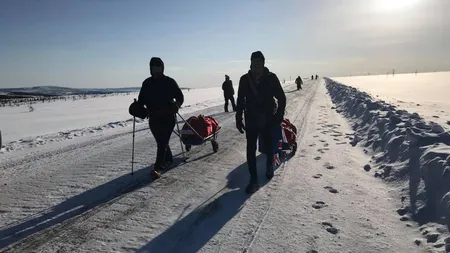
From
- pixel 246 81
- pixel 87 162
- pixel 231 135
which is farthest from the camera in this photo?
pixel 231 135

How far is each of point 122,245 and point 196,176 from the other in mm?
2629

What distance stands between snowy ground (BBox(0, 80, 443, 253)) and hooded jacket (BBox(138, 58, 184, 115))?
4.08 ft

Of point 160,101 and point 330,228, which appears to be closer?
point 330,228

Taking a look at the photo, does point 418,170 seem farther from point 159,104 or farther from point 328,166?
point 159,104

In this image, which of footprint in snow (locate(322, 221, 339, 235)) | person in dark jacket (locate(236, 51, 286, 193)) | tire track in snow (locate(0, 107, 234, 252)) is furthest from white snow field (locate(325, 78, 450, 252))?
tire track in snow (locate(0, 107, 234, 252))

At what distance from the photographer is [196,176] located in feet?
20.2

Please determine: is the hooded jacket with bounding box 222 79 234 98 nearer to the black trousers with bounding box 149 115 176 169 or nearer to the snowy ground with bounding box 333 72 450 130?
the snowy ground with bounding box 333 72 450 130

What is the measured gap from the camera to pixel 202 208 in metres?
4.66

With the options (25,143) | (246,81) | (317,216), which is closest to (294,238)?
(317,216)

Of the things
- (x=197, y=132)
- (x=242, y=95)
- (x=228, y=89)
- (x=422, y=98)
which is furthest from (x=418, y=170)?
(x=422, y=98)

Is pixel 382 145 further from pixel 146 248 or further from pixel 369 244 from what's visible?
pixel 146 248

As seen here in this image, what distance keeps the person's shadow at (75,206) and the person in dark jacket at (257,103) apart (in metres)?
1.91

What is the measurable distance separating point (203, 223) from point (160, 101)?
9.11 ft

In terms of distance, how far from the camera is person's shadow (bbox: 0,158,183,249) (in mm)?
3980
